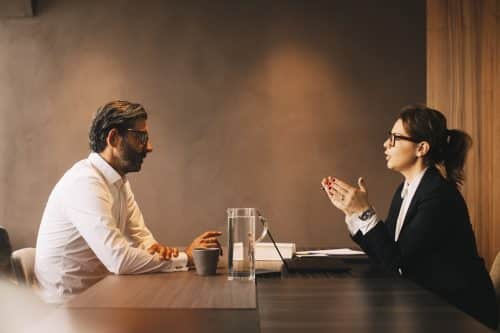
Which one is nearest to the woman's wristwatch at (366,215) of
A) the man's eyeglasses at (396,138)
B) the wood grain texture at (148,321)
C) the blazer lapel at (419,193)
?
the blazer lapel at (419,193)

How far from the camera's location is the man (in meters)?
2.23

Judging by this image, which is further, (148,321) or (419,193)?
(419,193)

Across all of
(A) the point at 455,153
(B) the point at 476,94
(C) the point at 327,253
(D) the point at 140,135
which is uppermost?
(B) the point at 476,94

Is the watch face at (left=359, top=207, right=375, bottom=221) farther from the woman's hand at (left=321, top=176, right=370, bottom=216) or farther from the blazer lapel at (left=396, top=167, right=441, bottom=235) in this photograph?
the blazer lapel at (left=396, top=167, right=441, bottom=235)

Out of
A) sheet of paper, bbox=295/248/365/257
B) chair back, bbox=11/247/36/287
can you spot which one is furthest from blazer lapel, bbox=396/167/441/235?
chair back, bbox=11/247/36/287

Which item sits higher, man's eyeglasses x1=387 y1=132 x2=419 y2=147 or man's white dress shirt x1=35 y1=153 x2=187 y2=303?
man's eyeglasses x1=387 y1=132 x2=419 y2=147

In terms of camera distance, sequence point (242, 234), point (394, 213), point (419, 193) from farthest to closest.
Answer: point (394, 213) < point (419, 193) < point (242, 234)

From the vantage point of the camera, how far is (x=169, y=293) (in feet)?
5.71

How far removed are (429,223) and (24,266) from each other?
4.97 feet

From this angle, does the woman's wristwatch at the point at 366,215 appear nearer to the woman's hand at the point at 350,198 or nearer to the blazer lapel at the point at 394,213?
the woman's hand at the point at 350,198

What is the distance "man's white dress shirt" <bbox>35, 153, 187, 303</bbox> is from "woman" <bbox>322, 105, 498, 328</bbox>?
0.66m

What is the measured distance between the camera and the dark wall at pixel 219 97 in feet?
15.9

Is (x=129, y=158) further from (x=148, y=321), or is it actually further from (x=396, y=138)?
(x=148, y=321)

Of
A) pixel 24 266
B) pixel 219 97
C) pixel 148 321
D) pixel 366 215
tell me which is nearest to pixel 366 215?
pixel 366 215
